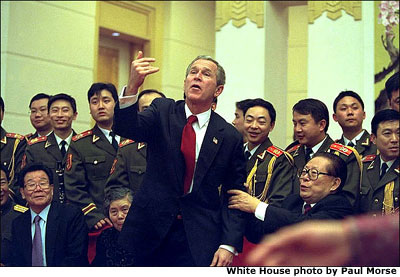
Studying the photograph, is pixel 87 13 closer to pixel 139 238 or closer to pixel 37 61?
pixel 37 61

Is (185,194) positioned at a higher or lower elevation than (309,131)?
lower

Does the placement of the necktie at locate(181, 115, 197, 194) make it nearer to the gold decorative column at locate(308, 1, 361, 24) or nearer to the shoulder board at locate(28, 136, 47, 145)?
the shoulder board at locate(28, 136, 47, 145)

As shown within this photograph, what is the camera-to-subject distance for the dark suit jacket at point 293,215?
3553mm

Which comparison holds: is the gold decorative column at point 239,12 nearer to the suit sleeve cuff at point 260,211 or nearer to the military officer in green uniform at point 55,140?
the military officer in green uniform at point 55,140

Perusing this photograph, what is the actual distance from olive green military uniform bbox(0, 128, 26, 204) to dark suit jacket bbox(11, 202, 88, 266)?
678mm

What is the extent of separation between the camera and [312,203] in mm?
3754

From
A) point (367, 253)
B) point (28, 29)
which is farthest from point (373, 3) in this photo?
point (367, 253)

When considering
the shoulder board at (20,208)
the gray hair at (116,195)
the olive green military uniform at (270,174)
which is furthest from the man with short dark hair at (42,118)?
the olive green military uniform at (270,174)

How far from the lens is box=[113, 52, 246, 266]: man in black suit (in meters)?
3.29

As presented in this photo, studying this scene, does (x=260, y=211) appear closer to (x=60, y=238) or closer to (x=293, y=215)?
(x=293, y=215)

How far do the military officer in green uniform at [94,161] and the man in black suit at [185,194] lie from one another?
1187 mm

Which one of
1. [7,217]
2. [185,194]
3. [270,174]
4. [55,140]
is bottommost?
[7,217]

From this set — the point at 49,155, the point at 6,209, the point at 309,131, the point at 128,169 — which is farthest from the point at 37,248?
the point at 309,131

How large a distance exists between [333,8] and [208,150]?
172 inches
